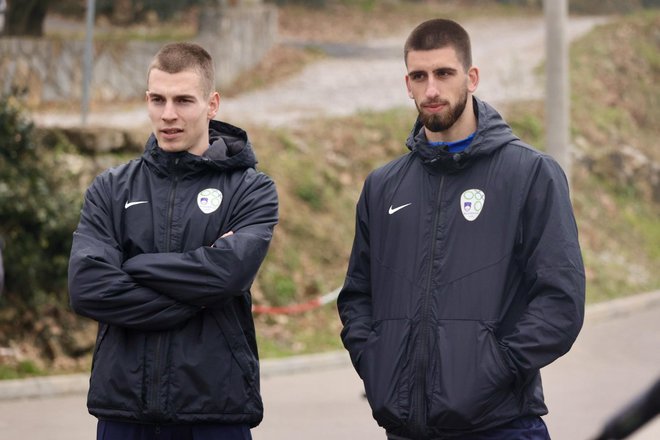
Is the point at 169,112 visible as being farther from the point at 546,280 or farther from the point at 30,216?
the point at 30,216

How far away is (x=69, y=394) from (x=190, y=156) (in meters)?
6.43

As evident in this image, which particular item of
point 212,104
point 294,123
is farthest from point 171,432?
point 294,123

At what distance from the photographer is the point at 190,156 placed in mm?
5285

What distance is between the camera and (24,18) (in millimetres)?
21469

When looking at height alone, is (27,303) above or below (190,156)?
below

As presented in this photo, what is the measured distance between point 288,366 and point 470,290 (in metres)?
8.02

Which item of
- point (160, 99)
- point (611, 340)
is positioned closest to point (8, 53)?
point (611, 340)

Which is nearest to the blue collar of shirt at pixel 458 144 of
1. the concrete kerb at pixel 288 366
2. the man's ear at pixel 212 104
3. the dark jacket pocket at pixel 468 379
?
the dark jacket pocket at pixel 468 379

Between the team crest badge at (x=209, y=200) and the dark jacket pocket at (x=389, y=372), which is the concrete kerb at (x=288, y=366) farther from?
the dark jacket pocket at (x=389, y=372)

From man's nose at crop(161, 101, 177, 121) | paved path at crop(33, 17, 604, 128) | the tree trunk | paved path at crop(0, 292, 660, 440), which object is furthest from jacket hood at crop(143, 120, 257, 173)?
the tree trunk

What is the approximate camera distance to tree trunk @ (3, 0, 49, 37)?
21.3 meters

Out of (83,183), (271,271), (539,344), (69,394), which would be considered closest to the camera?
(539,344)

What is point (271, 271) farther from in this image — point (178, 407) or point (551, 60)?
point (178, 407)

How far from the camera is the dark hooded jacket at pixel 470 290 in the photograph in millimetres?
4785
